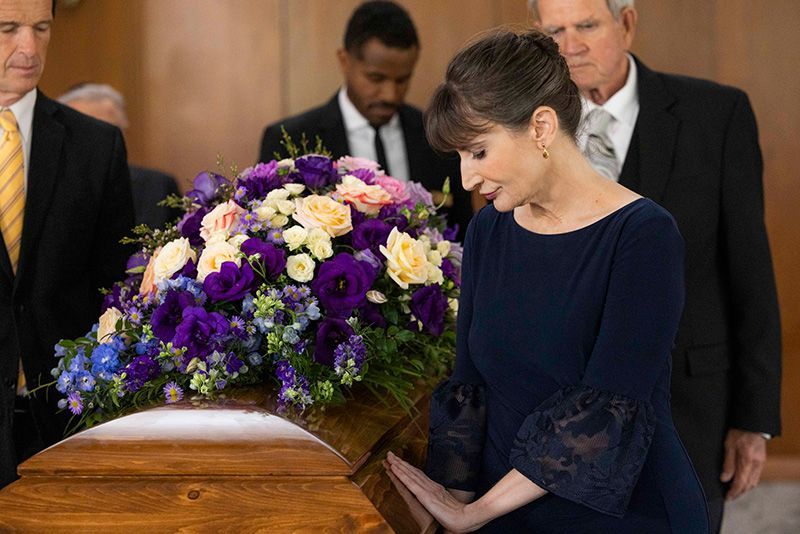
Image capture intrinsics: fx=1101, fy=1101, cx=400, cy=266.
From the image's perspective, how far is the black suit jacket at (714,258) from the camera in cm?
279

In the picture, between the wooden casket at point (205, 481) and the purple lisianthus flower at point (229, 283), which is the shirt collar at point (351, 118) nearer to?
the purple lisianthus flower at point (229, 283)

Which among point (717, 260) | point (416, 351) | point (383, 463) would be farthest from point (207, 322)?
point (717, 260)

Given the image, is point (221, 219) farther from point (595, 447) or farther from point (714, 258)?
point (714, 258)

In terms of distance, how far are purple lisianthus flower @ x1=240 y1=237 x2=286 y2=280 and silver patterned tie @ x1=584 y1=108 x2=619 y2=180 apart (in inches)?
40.6

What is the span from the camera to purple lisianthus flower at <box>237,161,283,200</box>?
8.22 feet

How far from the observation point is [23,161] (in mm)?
2781

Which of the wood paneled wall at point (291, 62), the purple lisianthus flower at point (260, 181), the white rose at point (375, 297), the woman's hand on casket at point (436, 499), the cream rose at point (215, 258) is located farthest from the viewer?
the wood paneled wall at point (291, 62)

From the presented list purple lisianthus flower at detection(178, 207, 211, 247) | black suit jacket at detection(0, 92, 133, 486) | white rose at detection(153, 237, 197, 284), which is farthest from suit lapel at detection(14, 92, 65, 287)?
white rose at detection(153, 237, 197, 284)

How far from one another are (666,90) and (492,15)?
2.63 m

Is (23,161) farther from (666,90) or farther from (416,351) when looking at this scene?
(666,90)

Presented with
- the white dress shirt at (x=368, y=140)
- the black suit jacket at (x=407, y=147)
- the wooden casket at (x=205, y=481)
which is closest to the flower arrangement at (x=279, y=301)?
the wooden casket at (x=205, y=481)

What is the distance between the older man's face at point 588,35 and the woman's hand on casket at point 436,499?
4.20 ft

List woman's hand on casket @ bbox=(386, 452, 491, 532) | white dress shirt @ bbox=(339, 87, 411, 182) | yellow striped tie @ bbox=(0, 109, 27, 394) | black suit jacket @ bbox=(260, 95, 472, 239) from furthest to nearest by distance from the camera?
A: white dress shirt @ bbox=(339, 87, 411, 182) < black suit jacket @ bbox=(260, 95, 472, 239) < yellow striped tie @ bbox=(0, 109, 27, 394) < woman's hand on casket @ bbox=(386, 452, 491, 532)

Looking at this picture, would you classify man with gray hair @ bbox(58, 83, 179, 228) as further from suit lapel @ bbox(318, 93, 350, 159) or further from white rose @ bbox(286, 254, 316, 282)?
white rose @ bbox(286, 254, 316, 282)
